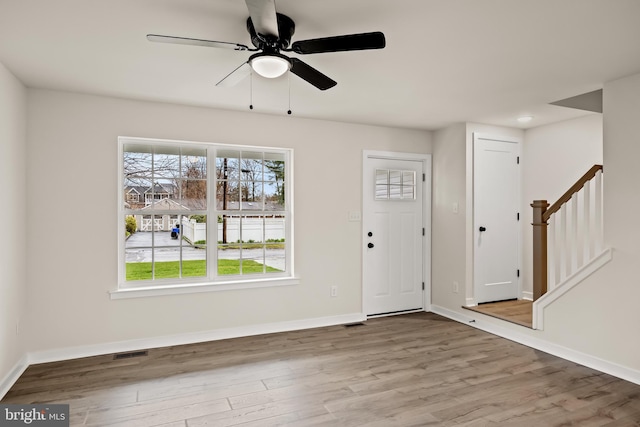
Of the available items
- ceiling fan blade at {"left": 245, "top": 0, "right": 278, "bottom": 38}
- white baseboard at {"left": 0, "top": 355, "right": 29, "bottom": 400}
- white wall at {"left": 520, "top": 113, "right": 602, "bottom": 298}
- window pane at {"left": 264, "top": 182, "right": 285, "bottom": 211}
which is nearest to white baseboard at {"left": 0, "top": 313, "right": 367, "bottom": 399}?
white baseboard at {"left": 0, "top": 355, "right": 29, "bottom": 400}

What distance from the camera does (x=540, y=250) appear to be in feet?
13.4

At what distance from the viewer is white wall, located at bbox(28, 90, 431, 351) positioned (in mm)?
3369

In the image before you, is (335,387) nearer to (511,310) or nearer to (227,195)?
(227,195)

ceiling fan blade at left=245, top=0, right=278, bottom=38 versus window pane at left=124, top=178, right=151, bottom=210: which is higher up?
ceiling fan blade at left=245, top=0, right=278, bottom=38

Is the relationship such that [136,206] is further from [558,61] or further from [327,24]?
[558,61]

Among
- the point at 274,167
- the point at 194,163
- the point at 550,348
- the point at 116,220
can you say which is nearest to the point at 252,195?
the point at 274,167

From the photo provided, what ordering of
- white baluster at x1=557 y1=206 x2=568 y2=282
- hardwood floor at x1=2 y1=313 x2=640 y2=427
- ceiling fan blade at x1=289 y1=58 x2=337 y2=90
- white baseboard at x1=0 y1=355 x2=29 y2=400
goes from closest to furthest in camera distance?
1. ceiling fan blade at x1=289 y1=58 x2=337 y2=90
2. hardwood floor at x1=2 y1=313 x2=640 y2=427
3. white baseboard at x1=0 y1=355 x2=29 y2=400
4. white baluster at x1=557 y1=206 x2=568 y2=282

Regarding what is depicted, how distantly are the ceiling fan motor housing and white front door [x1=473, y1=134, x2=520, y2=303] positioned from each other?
3.13 m

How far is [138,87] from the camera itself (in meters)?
3.31

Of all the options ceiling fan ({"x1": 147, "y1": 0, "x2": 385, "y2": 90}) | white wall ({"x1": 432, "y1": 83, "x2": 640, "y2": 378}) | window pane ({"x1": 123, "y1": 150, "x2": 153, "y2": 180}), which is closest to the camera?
ceiling fan ({"x1": 147, "y1": 0, "x2": 385, "y2": 90})

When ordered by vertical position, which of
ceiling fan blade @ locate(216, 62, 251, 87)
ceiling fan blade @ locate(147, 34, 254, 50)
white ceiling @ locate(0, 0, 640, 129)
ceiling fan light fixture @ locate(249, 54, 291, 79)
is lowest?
ceiling fan light fixture @ locate(249, 54, 291, 79)

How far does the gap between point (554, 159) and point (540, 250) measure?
1285 mm

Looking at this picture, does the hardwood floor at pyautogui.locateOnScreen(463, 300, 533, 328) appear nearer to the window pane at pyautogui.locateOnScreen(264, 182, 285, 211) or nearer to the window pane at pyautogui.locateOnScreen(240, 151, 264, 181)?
the window pane at pyautogui.locateOnScreen(264, 182, 285, 211)

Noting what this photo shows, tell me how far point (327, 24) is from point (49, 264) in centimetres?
310
